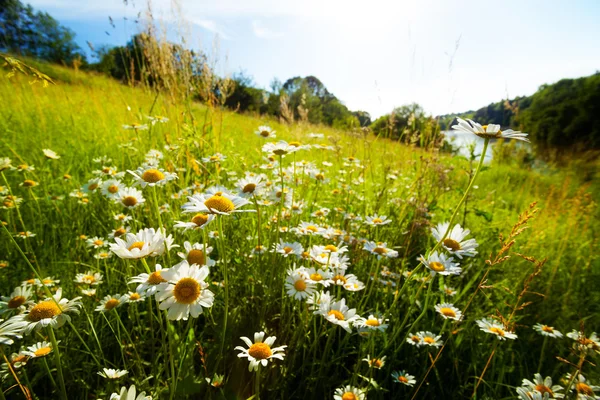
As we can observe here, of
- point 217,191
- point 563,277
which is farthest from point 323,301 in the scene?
point 563,277

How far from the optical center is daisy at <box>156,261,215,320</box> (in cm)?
65

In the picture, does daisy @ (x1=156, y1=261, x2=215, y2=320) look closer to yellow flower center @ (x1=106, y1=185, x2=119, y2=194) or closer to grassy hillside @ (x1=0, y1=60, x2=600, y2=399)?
grassy hillside @ (x1=0, y1=60, x2=600, y2=399)

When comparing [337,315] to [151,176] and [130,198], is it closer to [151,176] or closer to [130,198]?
[151,176]

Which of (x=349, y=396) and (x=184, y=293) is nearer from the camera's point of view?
(x=184, y=293)

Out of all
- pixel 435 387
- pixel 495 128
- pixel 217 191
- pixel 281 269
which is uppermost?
pixel 495 128

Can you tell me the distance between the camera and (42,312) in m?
0.79

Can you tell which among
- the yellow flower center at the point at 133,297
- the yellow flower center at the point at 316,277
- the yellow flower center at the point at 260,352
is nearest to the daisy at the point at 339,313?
the yellow flower center at the point at 316,277

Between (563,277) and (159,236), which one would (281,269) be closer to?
(159,236)

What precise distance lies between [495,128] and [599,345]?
962 mm

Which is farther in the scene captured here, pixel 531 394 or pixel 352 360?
pixel 352 360

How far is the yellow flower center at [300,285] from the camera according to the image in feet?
3.70

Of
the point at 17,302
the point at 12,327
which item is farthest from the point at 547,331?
the point at 17,302

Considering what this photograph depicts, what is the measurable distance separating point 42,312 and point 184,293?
17.7 inches

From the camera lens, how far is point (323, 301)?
1.04 meters
